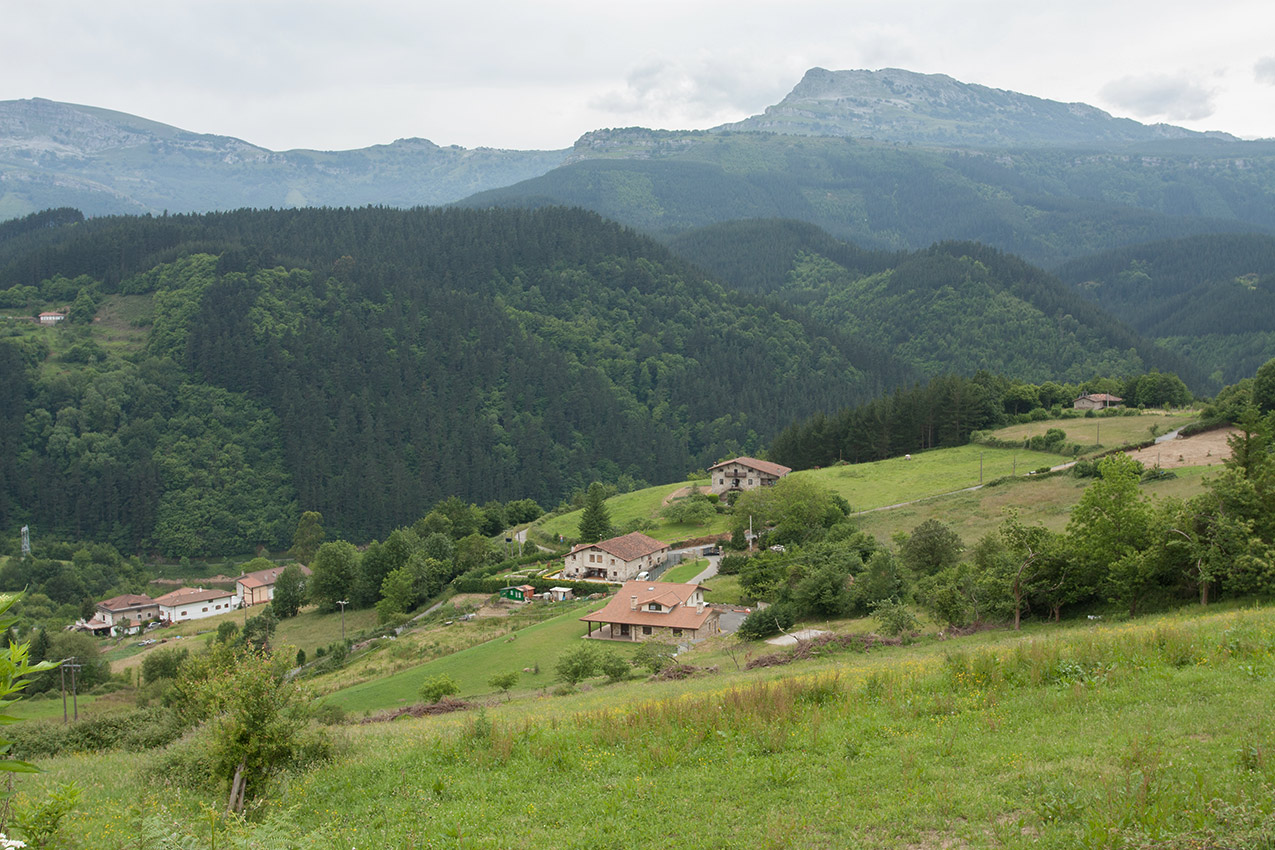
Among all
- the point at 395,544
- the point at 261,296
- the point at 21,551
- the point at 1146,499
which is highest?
the point at 261,296

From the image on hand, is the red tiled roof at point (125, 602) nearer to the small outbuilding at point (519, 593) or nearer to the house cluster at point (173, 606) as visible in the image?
the house cluster at point (173, 606)

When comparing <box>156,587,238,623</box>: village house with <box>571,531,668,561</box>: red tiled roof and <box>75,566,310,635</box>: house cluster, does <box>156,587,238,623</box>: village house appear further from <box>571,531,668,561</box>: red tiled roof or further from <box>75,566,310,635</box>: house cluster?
<box>571,531,668,561</box>: red tiled roof

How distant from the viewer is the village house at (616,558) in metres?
63.2

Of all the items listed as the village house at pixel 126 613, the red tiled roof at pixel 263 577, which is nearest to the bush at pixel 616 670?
the red tiled roof at pixel 263 577

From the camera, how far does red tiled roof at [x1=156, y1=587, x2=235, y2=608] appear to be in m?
92.2

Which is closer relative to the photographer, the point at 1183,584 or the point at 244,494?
the point at 1183,584

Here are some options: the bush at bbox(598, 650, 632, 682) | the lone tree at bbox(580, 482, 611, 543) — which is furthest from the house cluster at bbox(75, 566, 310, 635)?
the bush at bbox(598, 650, 632, 682)

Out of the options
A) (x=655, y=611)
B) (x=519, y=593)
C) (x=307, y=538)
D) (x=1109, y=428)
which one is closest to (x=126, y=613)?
(x=307, y=538)

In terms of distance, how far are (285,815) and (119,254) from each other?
600ft

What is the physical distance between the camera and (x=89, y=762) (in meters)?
17.4

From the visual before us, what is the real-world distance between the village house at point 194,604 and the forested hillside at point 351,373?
28097 mm

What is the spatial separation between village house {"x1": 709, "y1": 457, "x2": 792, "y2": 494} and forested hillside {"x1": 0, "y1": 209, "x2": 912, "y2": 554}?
2490 inches

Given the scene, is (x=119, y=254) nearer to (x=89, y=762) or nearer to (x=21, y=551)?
(x=21, y=551)

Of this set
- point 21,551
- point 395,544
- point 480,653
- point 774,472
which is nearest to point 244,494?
point 21,551
